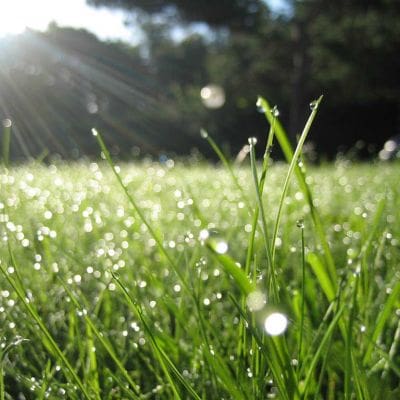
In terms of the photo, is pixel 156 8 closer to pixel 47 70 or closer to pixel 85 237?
pixel 47 70

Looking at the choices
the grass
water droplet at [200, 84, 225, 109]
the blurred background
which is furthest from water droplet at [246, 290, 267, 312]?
water droplet at [200, 84, 225, 109]

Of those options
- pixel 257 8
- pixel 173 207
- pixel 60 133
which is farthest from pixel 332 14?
pixel 173 207

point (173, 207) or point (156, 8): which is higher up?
point (156, 8)

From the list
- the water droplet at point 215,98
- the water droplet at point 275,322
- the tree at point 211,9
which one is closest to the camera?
the water droplet at point 275,322

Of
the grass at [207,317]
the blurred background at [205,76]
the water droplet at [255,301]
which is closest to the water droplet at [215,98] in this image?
the blurred background at [205,76]

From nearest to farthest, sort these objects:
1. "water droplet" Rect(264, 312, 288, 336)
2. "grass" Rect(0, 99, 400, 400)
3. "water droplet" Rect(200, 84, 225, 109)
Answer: "water droplet" Rect(264, 312, 288, 336), "grass" Rect(0, 99, 400, 400), "water droplet" Rect(200, 84, 225, 109)

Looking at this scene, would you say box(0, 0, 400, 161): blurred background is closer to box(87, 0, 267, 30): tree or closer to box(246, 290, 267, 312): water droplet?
box(87, 0, 267, 30): tree

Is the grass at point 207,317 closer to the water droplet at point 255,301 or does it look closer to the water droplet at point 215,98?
the water droplet at point 255,301

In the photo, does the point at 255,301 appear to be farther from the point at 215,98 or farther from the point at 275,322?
the point at 215,98
